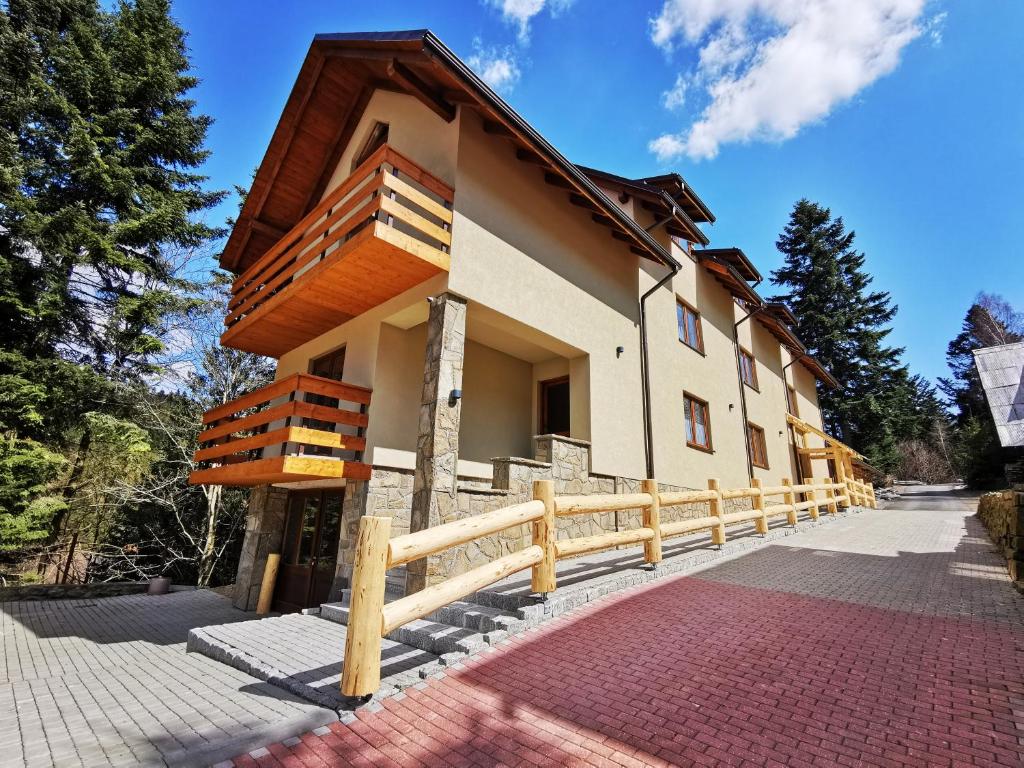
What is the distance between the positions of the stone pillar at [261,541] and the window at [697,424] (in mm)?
10501

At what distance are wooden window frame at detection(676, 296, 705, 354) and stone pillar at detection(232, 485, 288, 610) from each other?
11554 mm

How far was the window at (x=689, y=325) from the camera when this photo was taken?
1377 cm

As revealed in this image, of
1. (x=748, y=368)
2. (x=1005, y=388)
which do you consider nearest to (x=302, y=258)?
(x=1005, y=388)

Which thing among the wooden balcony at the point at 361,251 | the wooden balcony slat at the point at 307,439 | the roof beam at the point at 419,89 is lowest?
the wooden balcony slat at the point at 307,439

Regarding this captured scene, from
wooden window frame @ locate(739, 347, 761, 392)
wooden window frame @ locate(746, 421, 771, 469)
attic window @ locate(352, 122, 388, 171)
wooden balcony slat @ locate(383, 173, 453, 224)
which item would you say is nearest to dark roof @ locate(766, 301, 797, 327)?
wooden window frame @ locate(739, 347, 761, 392)

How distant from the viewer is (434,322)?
734 cm

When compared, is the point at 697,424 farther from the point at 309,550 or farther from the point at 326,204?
the point at 326,204

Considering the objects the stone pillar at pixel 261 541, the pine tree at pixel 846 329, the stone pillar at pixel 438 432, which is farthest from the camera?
the pine tree at pixel 846 329

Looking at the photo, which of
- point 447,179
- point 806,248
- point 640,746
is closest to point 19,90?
point 447,179

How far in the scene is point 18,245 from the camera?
1255 centimetres

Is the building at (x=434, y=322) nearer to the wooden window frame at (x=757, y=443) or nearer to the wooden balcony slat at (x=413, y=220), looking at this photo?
the wooden balcony slat at (x=413, y=220)

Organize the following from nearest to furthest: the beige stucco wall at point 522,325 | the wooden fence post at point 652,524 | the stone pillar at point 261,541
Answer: the wooden fence post at point 652,524 → the beige stucco wall at point 522,325 → the stone pillar at point 261,541

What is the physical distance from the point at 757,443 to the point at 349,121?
16.5 metres

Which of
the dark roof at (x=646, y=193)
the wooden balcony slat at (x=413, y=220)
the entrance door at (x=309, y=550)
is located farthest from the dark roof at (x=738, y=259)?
the entrance door at (x=309, y=550)
